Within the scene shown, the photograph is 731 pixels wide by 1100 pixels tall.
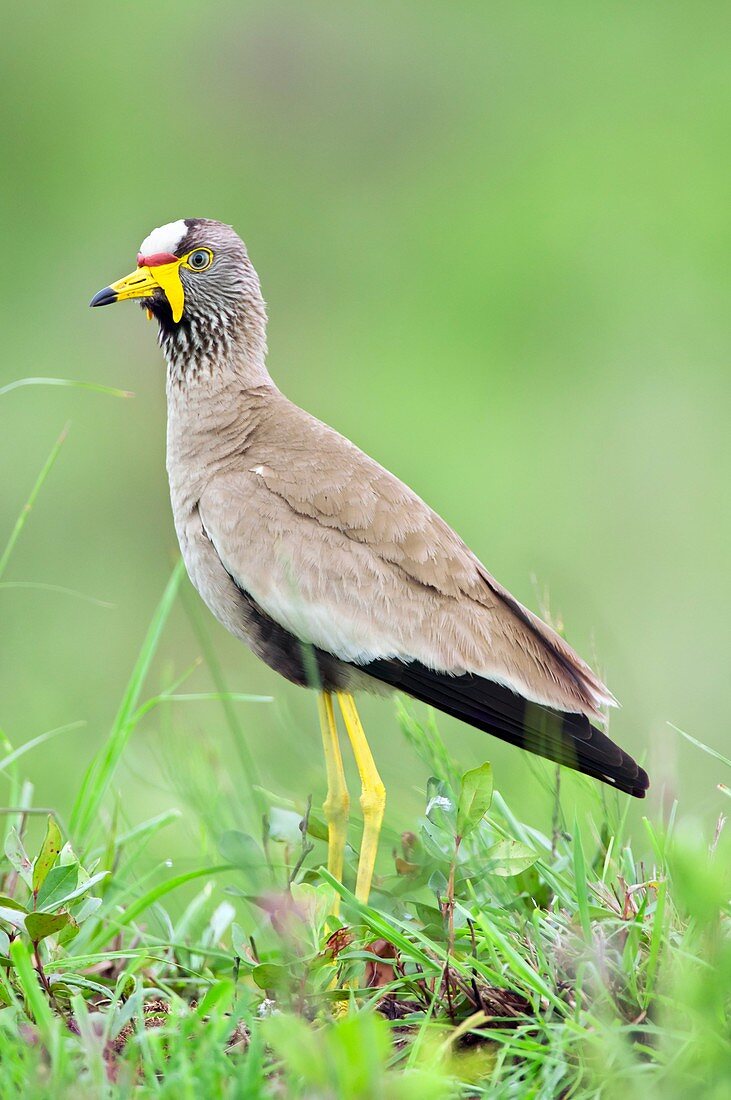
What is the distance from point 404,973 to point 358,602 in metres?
1.01

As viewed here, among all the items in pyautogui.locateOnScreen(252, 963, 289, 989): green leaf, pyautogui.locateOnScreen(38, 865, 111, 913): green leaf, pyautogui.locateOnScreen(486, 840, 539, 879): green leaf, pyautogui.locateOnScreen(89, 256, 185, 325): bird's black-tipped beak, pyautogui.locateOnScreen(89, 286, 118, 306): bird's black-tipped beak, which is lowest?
pyautogui.locateOnScreen(252, 963, 289, 989): green leaf

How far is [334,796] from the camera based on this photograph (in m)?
3.67

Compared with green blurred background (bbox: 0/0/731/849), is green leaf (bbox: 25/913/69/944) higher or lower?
lower

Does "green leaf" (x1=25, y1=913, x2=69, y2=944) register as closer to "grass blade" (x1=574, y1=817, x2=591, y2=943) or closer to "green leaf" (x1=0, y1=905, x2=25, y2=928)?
"green leaf" (x1=0, y1=905, x2=25, y2=928)

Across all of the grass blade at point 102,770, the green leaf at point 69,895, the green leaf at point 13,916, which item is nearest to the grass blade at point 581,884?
the green leaf at point 69,895

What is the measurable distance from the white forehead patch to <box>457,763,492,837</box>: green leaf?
213 cm

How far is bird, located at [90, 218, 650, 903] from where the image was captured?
3.44 m

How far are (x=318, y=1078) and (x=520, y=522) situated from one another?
7.01 metres

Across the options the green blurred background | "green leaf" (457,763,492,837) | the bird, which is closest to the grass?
"green leaf" (457,763,492,837)

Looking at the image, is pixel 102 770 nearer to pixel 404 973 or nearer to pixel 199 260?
pixel 404 973

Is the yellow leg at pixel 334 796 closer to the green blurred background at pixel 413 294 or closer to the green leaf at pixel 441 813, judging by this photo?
the green leaf at pixel 441 813

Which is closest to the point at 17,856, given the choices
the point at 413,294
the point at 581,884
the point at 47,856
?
the point at 47,856

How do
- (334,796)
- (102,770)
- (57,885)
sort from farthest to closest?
(334,796)
(102,770)
(57,885)

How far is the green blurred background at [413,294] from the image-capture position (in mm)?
8094
